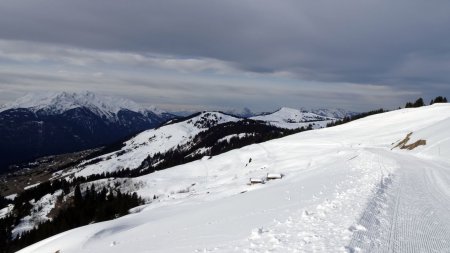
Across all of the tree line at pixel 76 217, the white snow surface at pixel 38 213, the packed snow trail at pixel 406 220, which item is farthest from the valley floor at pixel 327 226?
the white snow surface at pixel 38 213

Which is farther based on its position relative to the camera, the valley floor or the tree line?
the tree line

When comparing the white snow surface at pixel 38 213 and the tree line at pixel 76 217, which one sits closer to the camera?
the tree line at pixel 76 217

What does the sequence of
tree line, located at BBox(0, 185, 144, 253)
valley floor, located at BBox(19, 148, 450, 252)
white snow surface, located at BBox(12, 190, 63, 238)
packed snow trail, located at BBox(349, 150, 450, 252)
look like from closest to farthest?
packed snow trail, located at BBox(349, 150, 450, 252), valley floor, located at BBox(19, 148, 450, 252), tree line, located at BBox(0, 185, 144, 253), white snow surface, located at BBox(12, 190, 63, 238)

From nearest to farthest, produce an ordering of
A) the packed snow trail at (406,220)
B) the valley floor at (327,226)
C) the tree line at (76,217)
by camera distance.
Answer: the packed snow trail at (406,220), the valley floor at (327,226), the tree line at (76,217)

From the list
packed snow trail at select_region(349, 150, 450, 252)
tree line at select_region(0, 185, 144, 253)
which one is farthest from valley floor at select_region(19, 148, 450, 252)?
tree line at select_region(0, 185, 144, 253)

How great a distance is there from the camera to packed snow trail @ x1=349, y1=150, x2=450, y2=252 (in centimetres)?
1300

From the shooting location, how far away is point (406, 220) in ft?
55.1

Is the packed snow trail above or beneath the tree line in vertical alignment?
above

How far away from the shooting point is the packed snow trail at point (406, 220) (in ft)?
42.7

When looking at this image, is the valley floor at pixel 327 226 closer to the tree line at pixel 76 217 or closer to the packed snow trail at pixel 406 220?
the packed snow trail at pixel 406 220

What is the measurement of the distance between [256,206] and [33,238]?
8015 centimetres

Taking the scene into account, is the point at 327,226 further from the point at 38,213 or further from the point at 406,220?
the point at 38,213

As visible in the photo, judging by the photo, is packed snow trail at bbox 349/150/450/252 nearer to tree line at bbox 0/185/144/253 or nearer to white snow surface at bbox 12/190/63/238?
tree line at bbox 0/185/144/253

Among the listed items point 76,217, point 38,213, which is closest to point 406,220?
point 76,217
